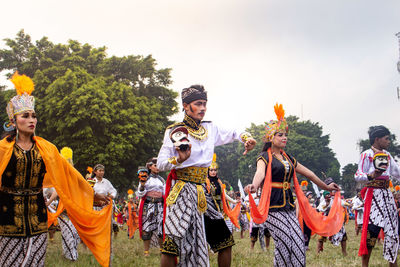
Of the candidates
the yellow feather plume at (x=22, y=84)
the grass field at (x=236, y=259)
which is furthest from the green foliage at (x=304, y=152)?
the yellow feather plume at (x=22, y=84)

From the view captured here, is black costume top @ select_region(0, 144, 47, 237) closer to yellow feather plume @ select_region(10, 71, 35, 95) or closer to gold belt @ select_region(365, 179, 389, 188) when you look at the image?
yellow feather plume @ select_region(10, 71, 35, 95)

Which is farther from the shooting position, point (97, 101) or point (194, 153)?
point (97, 101)

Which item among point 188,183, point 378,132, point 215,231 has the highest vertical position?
point 378,132

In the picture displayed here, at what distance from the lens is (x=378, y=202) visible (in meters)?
7.01

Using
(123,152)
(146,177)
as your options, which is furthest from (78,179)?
(123,152)

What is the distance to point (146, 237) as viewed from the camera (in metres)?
10.8

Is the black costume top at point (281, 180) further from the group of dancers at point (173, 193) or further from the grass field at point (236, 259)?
the grass field at point (236, 259)

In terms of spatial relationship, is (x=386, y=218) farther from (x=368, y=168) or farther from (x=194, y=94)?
(x=194, y=94)

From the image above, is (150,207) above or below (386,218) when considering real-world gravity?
below

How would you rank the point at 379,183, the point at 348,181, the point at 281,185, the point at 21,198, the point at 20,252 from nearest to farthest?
the point at 20,252 < the point at 21,198 < the point at 281,185 < the point at 379,183 < the point at 348,181

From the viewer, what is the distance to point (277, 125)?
20.6 ft

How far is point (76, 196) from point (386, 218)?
191 inches

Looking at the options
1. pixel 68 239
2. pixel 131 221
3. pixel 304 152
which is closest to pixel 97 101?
pixel 131 221

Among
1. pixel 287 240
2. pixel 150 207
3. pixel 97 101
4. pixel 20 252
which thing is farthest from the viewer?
pixel 97 101
